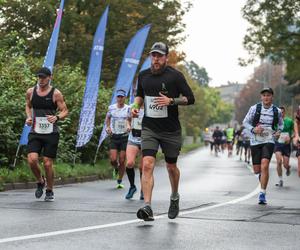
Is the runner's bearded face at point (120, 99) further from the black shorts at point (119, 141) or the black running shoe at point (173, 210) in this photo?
the black running shoe at point (173, 210)

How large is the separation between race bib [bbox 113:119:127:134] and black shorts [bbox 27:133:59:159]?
3.05 m

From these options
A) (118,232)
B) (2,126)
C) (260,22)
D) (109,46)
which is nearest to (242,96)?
(260,22)

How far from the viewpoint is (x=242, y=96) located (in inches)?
4875

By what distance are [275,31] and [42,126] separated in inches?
1221

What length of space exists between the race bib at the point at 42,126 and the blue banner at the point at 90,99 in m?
7.80

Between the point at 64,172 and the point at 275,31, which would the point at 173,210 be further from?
the point at 275,31

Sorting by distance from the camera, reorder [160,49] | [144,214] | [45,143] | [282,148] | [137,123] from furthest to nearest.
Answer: [282,148] → [137,123] → [45,143] → [160,49] → [144,214]

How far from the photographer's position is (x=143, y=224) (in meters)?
7.78

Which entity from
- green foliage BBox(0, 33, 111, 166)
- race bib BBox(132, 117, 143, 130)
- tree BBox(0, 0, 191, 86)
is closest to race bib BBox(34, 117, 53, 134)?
race bib BBox(132, 117, 143, 130)

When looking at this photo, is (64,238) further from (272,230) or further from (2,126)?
(2,126)

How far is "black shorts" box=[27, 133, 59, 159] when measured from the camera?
10.6 m

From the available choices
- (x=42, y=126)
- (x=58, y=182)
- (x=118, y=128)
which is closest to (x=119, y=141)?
(x=118, y=128)

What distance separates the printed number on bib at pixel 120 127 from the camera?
535 inches

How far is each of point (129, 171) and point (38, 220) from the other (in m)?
3.96
